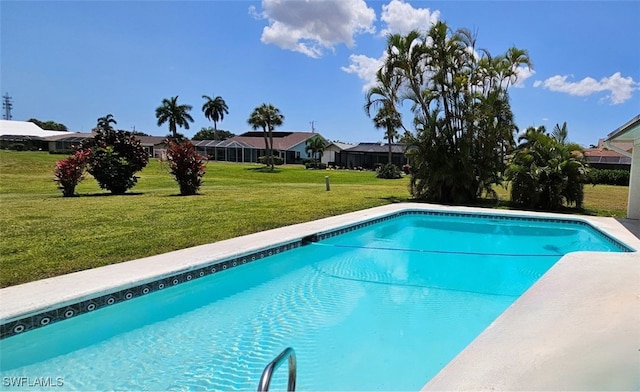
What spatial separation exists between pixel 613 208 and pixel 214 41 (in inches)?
669

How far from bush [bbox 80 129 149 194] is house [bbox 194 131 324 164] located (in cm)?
3791

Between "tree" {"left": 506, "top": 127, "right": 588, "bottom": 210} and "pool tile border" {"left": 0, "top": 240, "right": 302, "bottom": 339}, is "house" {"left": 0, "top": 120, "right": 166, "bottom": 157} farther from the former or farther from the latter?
"pool tile border" {"left": 0, "top": 240, "right": 302, "bottom": 339}

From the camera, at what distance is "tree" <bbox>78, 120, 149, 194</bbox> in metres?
14.5

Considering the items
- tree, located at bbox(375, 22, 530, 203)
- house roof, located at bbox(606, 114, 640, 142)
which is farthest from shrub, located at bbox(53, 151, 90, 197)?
house roof, located at bbox(606, 114, 640, 142)

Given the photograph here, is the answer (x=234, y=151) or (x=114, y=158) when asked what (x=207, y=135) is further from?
(x=114, y=158)

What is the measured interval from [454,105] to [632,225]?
267 inches

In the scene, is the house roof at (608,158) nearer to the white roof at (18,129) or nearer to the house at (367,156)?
the house at (367,156)

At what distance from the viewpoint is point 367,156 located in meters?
51.9

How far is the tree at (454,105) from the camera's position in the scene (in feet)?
47.3

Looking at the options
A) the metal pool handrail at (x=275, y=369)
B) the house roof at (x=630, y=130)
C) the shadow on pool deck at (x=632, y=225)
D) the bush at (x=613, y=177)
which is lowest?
the shadow on pool deck at (x=632, y=225)

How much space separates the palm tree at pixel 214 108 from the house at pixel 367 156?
1981 cm

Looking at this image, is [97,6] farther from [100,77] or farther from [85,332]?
[100,77]

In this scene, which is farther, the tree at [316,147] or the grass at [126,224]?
the tree at [316,147]

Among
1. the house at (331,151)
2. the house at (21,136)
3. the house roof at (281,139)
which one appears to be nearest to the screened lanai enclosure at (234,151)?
the house roof at (281,139)
